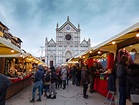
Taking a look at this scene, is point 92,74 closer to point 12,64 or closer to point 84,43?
point 12,64

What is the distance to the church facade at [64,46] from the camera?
2512 inches

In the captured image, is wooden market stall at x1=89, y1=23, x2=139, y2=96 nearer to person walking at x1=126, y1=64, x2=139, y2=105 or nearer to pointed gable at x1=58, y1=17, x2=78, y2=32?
person walking at x1=126, y1=64, x2=139, y2=105

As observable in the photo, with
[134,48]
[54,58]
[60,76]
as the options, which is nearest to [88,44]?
[54,58]

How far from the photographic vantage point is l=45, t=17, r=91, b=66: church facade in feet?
209

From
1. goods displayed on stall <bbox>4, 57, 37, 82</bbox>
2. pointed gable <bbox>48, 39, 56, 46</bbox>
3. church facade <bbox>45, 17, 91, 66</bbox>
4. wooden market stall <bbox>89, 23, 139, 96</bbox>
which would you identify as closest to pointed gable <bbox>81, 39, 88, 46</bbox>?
church facade <bbox>45, 17, 91, 66</bbox>

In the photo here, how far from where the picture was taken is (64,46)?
6450cm

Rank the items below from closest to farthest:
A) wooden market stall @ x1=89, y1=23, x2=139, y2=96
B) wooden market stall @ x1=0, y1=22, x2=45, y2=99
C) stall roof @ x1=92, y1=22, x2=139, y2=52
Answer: stall roof @ x1=92, y1=22, x2=139, y2=52 < wooden market stall @ x1=89, y1=23, x2=139, y2=96 < wooden market stall @ x1=0, y1=22, x2=45, y2=99

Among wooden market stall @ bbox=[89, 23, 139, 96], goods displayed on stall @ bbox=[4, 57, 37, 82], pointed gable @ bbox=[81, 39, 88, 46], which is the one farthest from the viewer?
pointed gable @ bbox=[81, 39, 88, 46]

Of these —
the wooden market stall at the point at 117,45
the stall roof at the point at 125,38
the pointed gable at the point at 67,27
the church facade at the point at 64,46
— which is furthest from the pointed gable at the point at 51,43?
the stall roof at the point at 125,38

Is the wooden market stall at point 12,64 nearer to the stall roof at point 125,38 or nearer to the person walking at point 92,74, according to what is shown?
the stall roof at point 125,38

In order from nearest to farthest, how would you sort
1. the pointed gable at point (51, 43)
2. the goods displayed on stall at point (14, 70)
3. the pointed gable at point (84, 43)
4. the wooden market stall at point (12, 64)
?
the wooden market stall at point (12, 64) → the goods displayed on stall at point (14, 70) → the pointed gable at point (51, 43) → the pointed gable at point (84, 43)

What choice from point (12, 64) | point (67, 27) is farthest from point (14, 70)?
point (67, 27)

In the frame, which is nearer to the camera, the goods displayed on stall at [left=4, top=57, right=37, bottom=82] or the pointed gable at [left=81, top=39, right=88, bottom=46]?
the goods displayed on stall at [left=4, top=57, right=37, bottom=82]

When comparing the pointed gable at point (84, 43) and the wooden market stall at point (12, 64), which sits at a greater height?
the pointed gable at point (84, 43)
